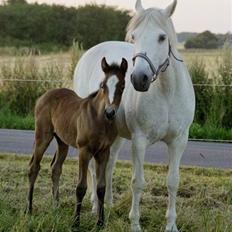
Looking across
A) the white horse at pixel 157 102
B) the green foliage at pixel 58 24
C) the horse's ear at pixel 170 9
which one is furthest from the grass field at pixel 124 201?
the green foliage at pixel 58 24

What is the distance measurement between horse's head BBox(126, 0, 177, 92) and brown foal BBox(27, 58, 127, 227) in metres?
0.21

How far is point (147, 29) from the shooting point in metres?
4.55

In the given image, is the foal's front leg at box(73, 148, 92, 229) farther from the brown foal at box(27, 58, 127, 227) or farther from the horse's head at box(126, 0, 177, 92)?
the horse's head at box(126, 0, 177, 92)

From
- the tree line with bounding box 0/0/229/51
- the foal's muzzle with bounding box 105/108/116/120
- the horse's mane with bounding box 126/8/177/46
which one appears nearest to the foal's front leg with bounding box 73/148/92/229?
the foal's muzzle with bounding box 105/108/116/120

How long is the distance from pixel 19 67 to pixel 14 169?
321 inches

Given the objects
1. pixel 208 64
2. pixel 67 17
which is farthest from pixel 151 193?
pixel 67 17

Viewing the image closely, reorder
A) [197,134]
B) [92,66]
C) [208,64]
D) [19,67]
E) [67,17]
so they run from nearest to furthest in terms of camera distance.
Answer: [92,66], [197,134], [208,64], [19,67], [67,17]

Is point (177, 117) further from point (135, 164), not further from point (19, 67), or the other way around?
point (19, 67)

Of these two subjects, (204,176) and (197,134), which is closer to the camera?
(204,176)

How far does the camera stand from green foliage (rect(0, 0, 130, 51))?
3175 centimetres

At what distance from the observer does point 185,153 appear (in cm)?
1030

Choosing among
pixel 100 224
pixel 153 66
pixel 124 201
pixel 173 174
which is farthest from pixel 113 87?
pixel 124 201

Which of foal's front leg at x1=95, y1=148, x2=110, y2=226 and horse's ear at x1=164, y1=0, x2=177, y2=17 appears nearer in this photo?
horse's ear at x1=164, y1=0, x2=177, y2=17

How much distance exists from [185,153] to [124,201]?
4791 millimetres
